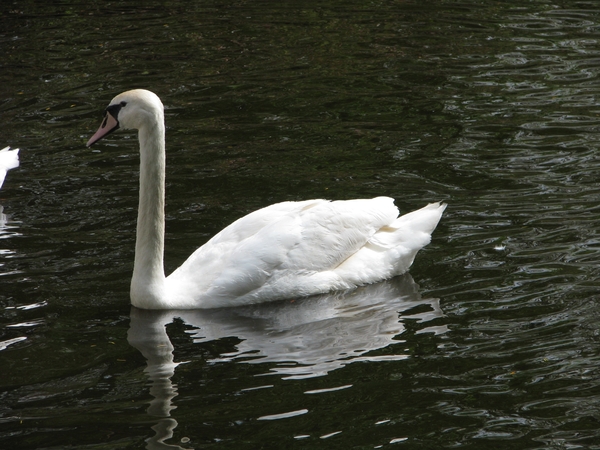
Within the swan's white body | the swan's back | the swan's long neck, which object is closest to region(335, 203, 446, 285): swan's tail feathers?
the swan's back

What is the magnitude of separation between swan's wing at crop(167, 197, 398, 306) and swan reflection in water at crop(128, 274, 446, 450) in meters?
0.24

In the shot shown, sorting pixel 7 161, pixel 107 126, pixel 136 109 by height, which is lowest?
pixel 7 161

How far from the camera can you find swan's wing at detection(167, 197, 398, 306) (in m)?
7.87

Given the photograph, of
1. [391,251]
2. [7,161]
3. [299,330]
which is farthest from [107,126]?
[7,161]

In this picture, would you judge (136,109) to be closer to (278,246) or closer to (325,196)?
(278,246)

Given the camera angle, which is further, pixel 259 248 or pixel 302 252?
pixel 302 252

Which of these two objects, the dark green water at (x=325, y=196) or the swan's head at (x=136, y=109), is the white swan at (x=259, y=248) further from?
the dark green water at (x=325, y=196)

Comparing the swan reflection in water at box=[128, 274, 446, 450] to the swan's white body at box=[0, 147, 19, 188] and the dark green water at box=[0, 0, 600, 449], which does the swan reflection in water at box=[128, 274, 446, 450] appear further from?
the swan's white body at box=[0, 147, 19, 188]

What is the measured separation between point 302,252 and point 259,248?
15.3 inches

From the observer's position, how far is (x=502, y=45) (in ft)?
51.2

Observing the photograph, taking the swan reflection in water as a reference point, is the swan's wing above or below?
above

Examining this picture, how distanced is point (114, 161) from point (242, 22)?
7320 mm

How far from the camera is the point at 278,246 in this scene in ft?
26.1

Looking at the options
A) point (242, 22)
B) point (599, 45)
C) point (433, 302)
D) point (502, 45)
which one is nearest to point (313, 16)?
point (242, 22)
